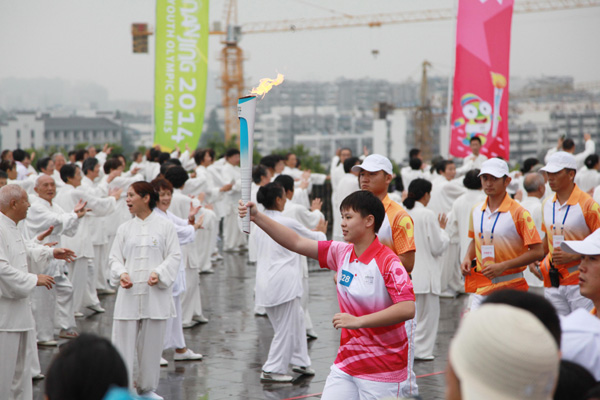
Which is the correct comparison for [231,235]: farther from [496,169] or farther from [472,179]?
[496,169]

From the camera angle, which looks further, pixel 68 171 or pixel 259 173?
pixel 259 173

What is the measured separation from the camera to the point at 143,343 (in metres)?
6.67

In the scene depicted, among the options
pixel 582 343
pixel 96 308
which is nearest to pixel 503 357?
pixel 582 343

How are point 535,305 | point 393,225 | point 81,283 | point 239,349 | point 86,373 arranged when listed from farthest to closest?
point 81,283
point 239,349
point 393,225
point 535,305
point 86,373

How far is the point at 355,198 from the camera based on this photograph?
4.44 meters

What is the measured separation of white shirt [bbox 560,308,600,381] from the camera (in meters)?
2.65

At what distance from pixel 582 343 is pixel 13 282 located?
4425mm

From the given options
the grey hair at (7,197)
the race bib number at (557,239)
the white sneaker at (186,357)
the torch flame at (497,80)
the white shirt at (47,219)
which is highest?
the torch flame at (497,80)

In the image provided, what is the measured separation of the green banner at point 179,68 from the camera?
1423cm

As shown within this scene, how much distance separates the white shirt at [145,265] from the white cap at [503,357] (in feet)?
15.6

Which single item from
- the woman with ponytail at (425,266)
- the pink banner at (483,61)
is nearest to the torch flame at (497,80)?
the pink banner at (483,61)

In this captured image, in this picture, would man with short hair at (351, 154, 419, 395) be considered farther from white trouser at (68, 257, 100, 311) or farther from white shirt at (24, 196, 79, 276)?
white trouser at (68, 257, 100, 311)

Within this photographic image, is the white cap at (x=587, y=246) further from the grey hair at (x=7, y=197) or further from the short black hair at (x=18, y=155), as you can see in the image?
the short black hair at (x=18, y=155)

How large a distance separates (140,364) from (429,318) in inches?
129
